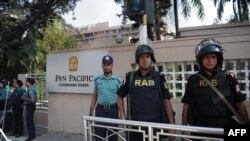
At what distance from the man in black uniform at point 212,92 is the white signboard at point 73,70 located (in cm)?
495

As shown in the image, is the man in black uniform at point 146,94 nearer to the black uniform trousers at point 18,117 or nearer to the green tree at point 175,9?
the black uniform trousers at point 18,117

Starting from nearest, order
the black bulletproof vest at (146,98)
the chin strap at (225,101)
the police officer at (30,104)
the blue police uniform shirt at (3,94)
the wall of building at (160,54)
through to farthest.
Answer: the chin strap at (225,101) → the black bulletproof vest at (146,98) → the wall of building at (160,54) → the police officer at (30,104) → the blue police uniform shirt at (3,94)

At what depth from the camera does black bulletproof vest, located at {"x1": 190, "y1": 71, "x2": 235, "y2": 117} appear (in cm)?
314

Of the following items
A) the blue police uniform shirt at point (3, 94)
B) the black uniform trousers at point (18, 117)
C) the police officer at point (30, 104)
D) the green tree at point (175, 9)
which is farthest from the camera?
the green tree at point (175, 9)

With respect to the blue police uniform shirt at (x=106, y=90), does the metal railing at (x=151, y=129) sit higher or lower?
lower

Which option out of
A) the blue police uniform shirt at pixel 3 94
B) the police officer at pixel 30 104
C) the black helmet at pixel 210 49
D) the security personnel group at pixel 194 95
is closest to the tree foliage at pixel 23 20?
the blue police uniform shirt at pixel 3 94

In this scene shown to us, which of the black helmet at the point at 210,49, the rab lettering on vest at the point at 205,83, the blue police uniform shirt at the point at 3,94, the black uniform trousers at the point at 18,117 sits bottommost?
the black uniform trousers at the point at 18,117

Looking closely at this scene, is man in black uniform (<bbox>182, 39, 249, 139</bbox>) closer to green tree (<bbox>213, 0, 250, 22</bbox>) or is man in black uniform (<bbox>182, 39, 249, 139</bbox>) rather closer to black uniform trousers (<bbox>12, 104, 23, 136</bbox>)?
black uniform trousers (<bbox>12, 104, 23, 136</bbox>)

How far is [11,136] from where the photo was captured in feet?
Answer: 31.1

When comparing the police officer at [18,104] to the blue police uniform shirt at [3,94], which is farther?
the blue police uniform shirt at [3,94]

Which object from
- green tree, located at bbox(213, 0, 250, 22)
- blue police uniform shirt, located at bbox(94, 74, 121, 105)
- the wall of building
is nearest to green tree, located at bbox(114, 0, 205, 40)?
green tree, located at bbox(213, 0, 250, 22)

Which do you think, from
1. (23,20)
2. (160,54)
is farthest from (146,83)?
(23,20)

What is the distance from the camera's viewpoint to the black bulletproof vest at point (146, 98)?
3.69m

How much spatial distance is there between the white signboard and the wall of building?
190 mm
